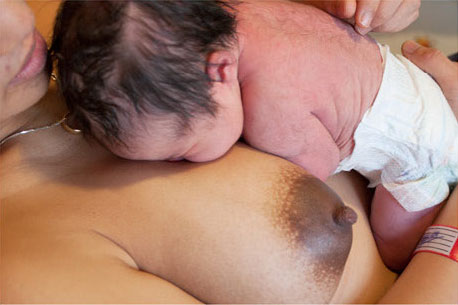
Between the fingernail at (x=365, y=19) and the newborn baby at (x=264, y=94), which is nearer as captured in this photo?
the newborn baby at (x=264, y=94)

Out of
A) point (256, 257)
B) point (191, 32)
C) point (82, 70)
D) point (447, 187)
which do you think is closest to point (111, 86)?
point (82, 70)

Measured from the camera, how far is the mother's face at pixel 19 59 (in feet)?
2.19

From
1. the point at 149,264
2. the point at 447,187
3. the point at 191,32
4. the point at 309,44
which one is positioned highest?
the point at 191,32

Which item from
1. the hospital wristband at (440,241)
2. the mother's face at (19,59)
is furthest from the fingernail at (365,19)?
the mother's face at (19,59)

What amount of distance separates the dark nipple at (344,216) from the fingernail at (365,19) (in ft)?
1.36

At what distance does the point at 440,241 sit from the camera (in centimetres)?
94

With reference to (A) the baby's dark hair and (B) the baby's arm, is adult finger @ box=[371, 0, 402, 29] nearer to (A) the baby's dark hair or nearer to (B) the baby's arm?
(B) the baby's arm

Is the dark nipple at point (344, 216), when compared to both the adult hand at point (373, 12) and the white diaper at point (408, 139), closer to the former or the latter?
the white diaper at point (408, 139)

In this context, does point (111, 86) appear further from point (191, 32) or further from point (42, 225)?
point (42, 225)

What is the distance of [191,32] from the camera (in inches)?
28.9

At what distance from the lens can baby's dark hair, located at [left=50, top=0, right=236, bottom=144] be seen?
27.1 inches

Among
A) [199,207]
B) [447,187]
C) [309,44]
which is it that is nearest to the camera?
[199,207]

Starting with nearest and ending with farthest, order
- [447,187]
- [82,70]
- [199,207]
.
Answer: [82,70] → [199,207] → [447,187]

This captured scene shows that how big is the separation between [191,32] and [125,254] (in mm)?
407
